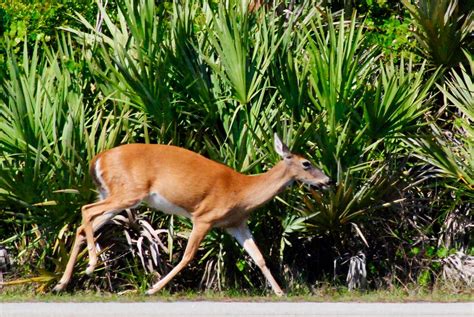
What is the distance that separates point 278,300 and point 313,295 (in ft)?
3.27

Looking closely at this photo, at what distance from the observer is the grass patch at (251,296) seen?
10656mm

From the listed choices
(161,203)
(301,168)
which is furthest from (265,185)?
(161,203)

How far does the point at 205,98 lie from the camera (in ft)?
41.6

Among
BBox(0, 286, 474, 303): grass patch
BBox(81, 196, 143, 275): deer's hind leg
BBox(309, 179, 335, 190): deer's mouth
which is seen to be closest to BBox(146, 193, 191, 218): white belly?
BBox(81, 196, 143, 275): deer's hind leg

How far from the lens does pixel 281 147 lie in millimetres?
11891

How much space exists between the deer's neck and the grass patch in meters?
0.97

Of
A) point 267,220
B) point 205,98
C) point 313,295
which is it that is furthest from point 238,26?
point 313,295

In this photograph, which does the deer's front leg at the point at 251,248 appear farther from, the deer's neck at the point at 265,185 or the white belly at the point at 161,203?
the white belly at the point at 161,203

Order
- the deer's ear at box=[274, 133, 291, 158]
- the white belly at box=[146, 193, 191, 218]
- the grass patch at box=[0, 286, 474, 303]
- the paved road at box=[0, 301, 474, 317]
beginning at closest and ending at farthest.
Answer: the paved road at box=[0, 301, 474, 317] < the grass patch at box=[0, 286, 474, 303] < the white belly at box=[146, 193, 191, 218] < the deer's ear at box=[274, 133, 291, 158]

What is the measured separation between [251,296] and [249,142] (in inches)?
77.7

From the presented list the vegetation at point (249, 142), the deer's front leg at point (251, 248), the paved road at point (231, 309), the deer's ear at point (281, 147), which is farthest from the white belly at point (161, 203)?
the paved road at point (231, 309)

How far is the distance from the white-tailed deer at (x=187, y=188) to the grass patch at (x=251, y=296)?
0.30 metres

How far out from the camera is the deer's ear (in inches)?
467

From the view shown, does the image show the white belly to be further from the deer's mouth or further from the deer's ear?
the deer's mouth
